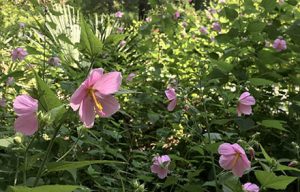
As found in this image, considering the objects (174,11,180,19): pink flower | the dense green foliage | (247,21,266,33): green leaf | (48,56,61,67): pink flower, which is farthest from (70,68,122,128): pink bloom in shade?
(174,11,180,19): pink flower

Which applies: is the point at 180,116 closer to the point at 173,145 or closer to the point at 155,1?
the point at 173,145

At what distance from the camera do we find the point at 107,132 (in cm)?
211

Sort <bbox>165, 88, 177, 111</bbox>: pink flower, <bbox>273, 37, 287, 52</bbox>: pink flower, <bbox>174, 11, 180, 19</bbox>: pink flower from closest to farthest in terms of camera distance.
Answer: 1. <bbox>165, 88, 177, 111</bbox>: pink flower
2. <bbox>273, 37, 287, 52</bbox>: pink flower
3. <bbox>174, 11, 180, 19</bbox>: pink flower

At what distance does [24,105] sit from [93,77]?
5.4 inches

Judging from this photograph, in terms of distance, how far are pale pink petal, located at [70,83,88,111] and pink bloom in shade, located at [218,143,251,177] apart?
579mm

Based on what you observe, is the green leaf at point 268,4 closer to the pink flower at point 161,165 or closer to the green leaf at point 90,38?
the pink flower at point 161,165

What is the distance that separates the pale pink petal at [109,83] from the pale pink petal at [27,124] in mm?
127

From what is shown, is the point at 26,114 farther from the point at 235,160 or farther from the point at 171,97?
the point at 171,97

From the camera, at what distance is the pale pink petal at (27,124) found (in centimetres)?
89

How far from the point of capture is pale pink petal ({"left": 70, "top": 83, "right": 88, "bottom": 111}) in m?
0.87

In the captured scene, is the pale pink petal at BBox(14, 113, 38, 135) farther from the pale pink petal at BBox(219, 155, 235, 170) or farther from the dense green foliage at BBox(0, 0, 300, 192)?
the pale pink petal at BBox(219, 155, 235, 170)

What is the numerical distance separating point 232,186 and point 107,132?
829 mm

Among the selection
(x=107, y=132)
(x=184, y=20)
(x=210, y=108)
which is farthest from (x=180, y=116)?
(x=184, y=20)

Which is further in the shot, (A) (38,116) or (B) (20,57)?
(B) (20,57)
